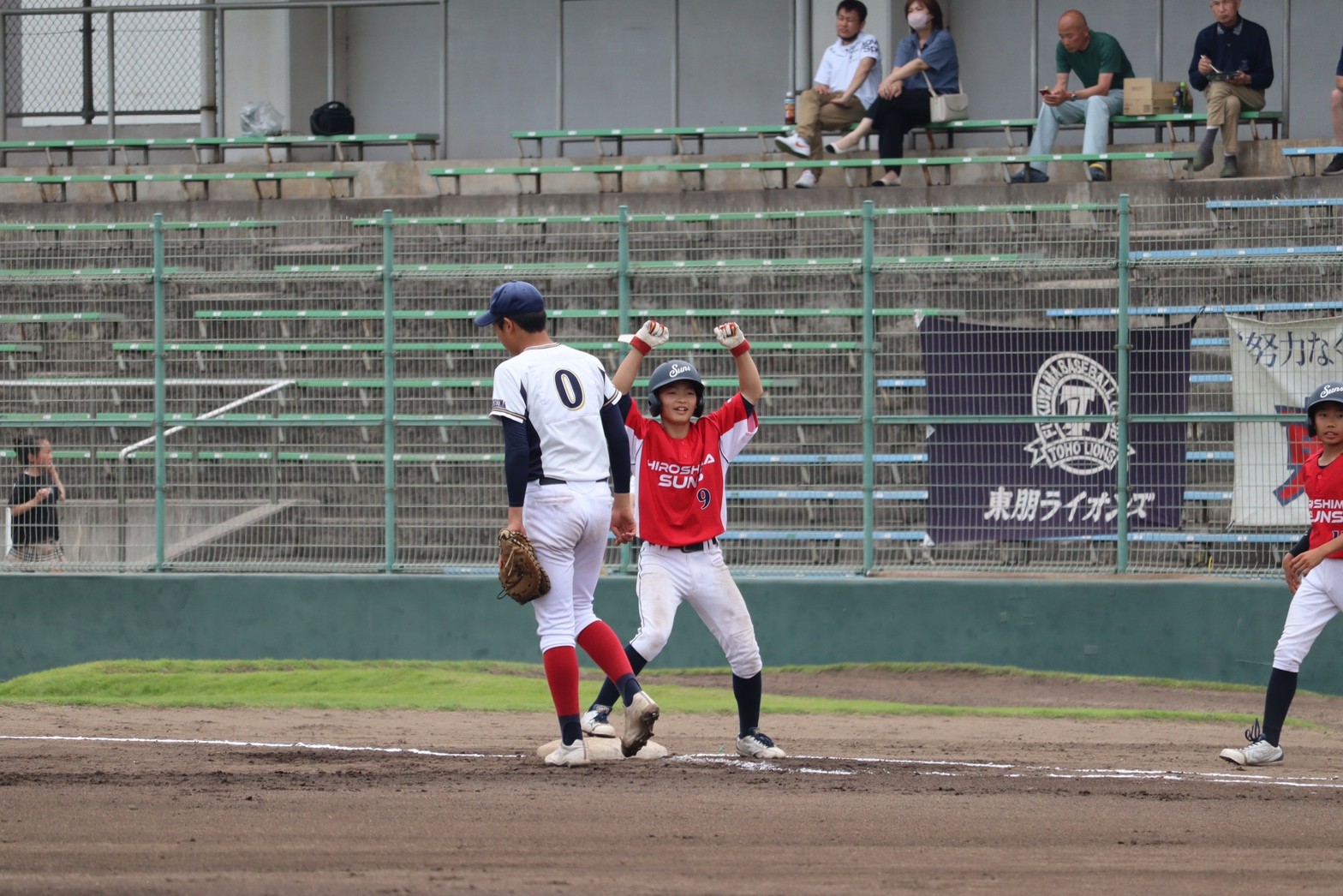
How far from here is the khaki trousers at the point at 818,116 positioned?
17.2 metres

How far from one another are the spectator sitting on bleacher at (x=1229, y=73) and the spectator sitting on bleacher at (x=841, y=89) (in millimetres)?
3335

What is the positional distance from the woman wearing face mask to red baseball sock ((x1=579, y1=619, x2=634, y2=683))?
975 centimetres

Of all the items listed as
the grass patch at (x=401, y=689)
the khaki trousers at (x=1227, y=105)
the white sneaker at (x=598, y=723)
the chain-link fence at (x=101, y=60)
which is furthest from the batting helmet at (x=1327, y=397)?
the chain-link fence at (x=101, y=60)

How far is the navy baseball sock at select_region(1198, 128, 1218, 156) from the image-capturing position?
15.6 metres

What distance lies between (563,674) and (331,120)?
14591mm

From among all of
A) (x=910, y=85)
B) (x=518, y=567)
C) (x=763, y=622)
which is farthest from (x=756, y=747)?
(x=910, y=85)

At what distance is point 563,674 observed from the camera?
737 cm

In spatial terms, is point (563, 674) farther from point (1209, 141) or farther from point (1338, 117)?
point (1338, 117)

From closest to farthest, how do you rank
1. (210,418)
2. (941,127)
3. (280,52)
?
(210,418), (941,127), (280,52)

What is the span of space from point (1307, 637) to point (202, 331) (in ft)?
31.1

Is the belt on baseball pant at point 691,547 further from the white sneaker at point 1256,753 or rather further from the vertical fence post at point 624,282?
the vertical fence post at point 624,282

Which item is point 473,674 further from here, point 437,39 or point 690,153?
point 437,39

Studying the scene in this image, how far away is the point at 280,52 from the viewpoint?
21812mm

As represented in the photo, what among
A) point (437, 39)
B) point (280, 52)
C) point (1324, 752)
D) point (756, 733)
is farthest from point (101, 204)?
point (1324, 752)
